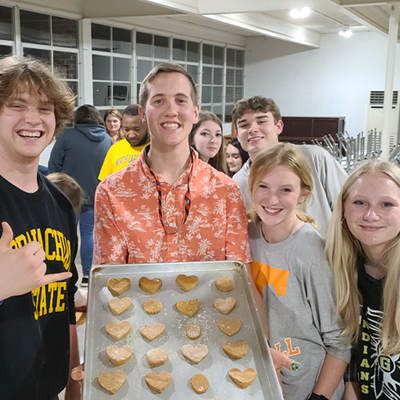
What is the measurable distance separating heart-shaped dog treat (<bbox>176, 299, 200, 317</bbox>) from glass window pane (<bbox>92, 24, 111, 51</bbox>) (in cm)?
636

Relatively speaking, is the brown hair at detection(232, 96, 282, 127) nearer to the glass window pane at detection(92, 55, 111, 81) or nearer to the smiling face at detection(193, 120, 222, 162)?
the smiling face at detection(193, 120, 222, 162)

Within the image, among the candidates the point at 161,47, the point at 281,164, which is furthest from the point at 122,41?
the point at 281,164

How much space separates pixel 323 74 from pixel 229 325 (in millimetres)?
11445

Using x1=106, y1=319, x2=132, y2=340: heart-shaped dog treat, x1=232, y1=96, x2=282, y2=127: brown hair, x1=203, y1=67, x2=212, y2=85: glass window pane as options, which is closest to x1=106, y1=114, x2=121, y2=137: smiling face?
x1=232, y1=96, x2=282, y2=127: brown hair

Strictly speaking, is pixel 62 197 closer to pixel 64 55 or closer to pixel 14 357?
pixel 14 357

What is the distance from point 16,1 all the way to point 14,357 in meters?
5.34

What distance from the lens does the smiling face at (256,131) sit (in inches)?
92.3

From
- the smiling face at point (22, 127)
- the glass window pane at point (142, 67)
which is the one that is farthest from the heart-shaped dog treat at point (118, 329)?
the glass window pane at point (142, 67)

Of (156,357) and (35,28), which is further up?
(35,28)

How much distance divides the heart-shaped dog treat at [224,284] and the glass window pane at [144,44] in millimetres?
7369

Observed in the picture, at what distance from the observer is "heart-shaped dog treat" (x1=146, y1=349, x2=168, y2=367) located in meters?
1.23

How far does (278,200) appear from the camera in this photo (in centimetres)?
159

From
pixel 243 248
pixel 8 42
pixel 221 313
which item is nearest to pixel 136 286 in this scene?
pixel 221 313

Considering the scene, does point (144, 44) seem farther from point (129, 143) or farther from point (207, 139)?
point (207, 139)
